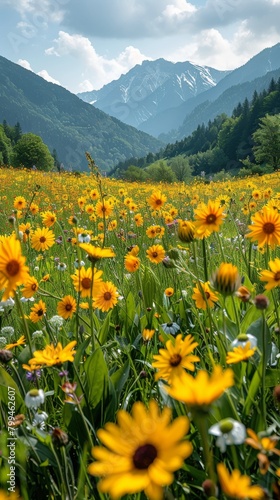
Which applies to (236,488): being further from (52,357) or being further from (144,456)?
(52,357)

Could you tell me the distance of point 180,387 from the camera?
19.2 inches

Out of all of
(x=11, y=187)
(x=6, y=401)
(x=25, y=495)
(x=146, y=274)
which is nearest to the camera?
(x=25, y=495)

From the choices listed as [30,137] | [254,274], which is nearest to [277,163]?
[30,137]

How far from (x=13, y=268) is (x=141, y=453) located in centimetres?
61

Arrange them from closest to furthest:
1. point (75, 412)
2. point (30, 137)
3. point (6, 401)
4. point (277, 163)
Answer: point (75, 412)
point (6, 401)
point (277, 163)
point (30, 137)

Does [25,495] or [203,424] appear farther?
[25,495]

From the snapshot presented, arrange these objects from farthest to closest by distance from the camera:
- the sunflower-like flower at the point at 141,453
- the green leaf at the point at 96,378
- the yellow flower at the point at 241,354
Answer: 1. the green leaf at the point at 96,378
2. the yellow flower at the point at 241,354
3. the sunflower-like flower at the point at 141,453

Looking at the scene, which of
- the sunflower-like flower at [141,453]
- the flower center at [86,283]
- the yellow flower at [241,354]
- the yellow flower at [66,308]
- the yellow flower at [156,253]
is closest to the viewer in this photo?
the sunflower-like flower at [141,453]

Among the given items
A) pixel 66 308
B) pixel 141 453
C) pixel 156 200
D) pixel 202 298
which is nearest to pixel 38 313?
pixel 66 308

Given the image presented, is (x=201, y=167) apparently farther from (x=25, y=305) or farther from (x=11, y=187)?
(x=25, y=305)

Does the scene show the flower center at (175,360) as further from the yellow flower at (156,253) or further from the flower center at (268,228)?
the yellow flower at (156,253)

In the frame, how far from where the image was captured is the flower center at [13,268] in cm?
97

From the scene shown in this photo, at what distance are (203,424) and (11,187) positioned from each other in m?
8.97

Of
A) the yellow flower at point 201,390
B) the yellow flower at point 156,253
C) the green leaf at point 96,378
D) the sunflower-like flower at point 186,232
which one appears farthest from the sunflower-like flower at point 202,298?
the yellow flower at point 201,390
